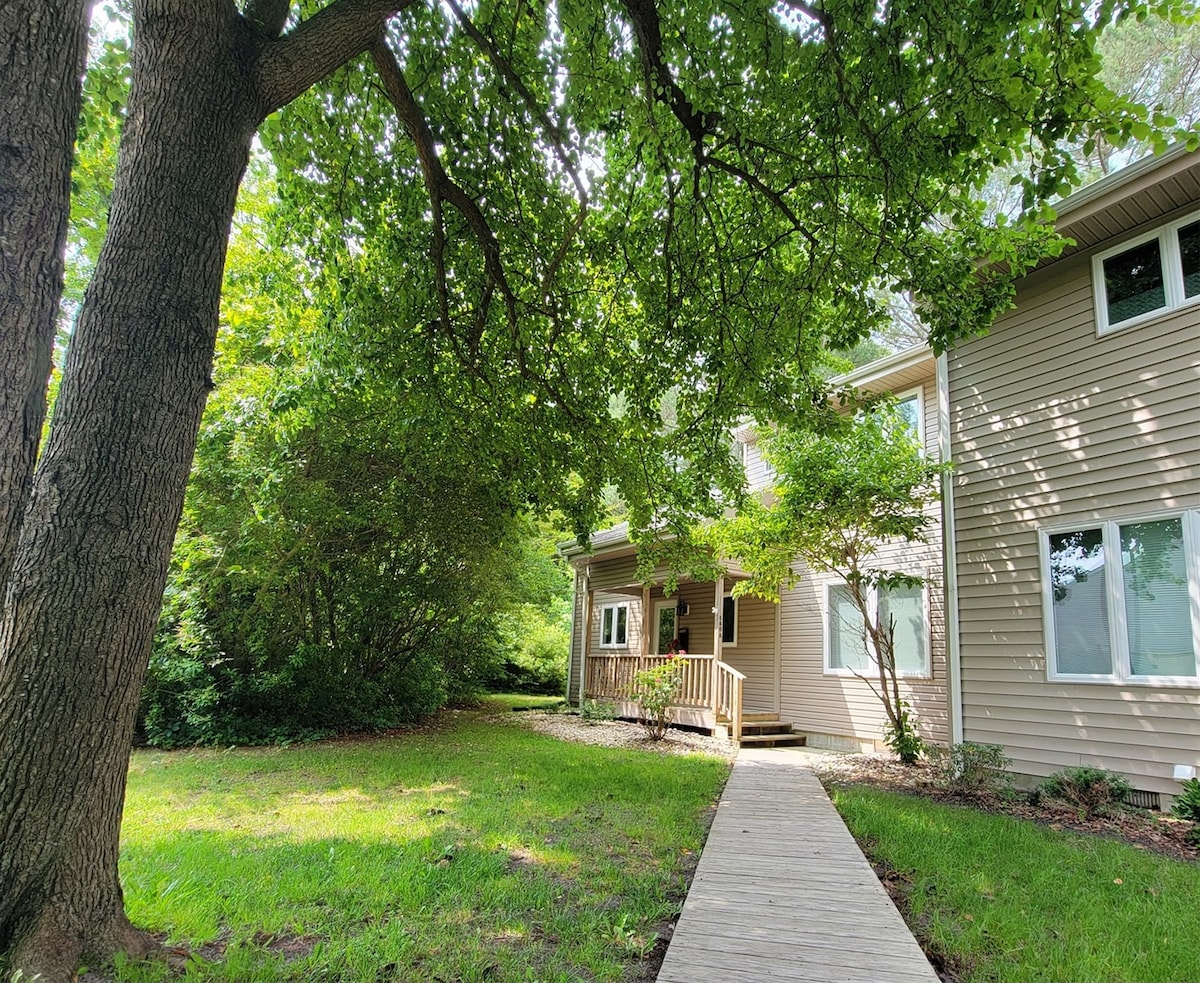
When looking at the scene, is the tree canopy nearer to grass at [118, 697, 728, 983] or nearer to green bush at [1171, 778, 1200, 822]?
grass at [118, 697, 728, 983]

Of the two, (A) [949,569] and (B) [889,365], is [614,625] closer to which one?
(B) [889,365]

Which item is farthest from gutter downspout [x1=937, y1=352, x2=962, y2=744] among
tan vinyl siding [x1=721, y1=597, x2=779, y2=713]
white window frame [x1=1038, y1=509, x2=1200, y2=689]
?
tan vinyl siding [x1=721, y1=597, x2=779, y2=713]

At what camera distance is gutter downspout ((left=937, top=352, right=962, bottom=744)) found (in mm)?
8070

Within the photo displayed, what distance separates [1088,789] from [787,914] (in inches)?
181

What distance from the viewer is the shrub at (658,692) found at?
421 inches

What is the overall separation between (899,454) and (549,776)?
19.2 ft

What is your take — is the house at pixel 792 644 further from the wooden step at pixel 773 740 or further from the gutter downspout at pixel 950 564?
the gutter downspout at pixel 950 564

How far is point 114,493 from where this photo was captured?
253 cm

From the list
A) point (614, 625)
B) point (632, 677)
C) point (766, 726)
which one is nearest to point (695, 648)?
point (632, 677)

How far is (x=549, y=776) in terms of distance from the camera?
7547mm

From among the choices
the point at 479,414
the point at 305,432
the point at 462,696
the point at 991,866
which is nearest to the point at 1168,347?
the point at 991,866

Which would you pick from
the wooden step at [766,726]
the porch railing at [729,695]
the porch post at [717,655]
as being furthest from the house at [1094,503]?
the porch post at [717,655]

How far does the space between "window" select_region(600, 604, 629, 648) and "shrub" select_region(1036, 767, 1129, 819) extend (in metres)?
10.6

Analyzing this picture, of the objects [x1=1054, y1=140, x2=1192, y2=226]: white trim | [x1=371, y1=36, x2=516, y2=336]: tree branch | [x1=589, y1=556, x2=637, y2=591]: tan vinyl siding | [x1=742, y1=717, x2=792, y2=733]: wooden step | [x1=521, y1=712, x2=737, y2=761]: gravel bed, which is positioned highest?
[x1=1054, y1=140, x2=1192, y2=226]: white trim
